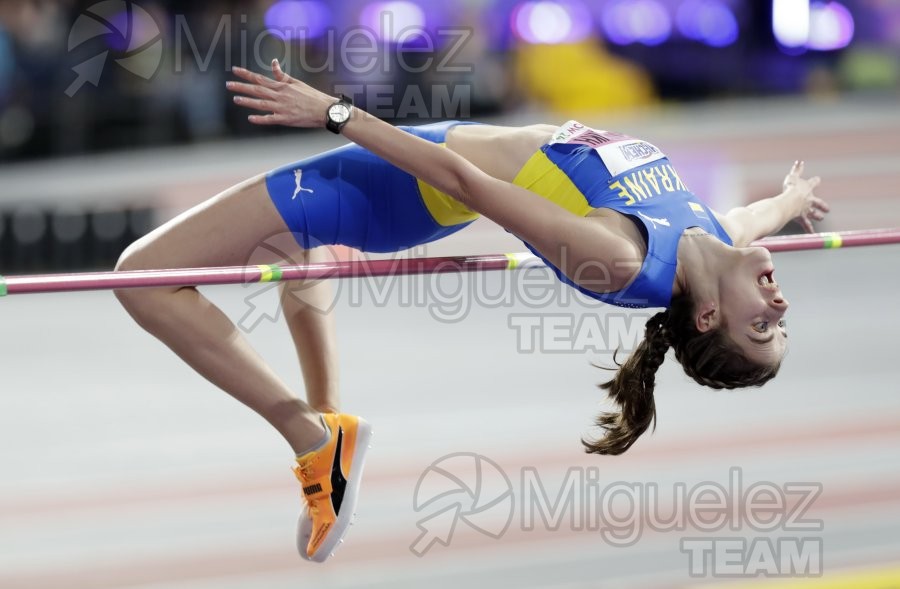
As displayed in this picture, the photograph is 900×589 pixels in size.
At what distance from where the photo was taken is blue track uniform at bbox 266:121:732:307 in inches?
114

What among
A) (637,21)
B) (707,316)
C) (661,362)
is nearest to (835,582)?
(661,362)

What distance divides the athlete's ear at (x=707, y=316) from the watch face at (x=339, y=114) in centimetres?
100

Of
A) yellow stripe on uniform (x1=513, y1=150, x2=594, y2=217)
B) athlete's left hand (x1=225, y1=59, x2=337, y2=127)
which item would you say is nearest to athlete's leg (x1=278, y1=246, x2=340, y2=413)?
athlete's left hand (x1=225, y1=59, x2=337, y2=127)

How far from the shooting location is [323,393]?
3402mm

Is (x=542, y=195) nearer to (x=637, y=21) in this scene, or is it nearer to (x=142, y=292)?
(x=142, y=292)

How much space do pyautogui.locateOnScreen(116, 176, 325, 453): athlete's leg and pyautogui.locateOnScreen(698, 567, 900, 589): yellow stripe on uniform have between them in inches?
65.8

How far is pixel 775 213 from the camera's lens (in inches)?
Answer: 136

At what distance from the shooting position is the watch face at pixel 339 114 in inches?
111

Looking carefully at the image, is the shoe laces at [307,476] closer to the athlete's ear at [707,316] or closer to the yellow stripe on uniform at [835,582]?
the athlete's ear at [707,316]

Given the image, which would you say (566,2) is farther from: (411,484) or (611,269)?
(611,269)

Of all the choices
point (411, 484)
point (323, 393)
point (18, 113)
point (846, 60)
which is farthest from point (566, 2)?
point (323, 393)

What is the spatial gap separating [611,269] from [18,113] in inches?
310

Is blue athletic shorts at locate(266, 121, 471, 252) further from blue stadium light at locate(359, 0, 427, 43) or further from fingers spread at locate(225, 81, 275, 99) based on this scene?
blue stadium light at locate(359, 0, 427, 43)

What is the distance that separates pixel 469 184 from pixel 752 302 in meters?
→ 0.77
